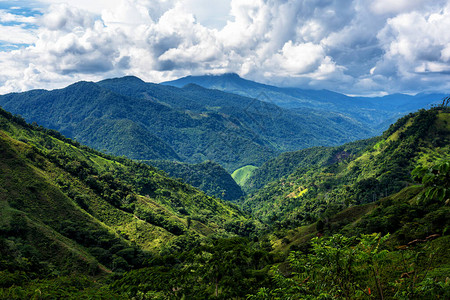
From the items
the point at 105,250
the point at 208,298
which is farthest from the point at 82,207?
the point at 208,298

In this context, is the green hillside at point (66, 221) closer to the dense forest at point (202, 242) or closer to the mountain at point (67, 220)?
the mountain at point (67, 220)

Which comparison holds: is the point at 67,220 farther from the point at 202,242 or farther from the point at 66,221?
the point at 202,242

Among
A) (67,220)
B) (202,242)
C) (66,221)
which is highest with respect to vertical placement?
(66,221)

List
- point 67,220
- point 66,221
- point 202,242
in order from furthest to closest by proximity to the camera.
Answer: point 202,242
point 67,220
point 66,221

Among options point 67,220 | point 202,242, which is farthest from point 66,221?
point 202,242

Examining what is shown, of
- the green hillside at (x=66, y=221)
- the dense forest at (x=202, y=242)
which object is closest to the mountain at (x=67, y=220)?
the green hillside at (x=66, y=221)

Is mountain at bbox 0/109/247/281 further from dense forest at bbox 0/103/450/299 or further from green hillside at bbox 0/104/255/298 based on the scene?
dense forest at bbox 0/103/450/299

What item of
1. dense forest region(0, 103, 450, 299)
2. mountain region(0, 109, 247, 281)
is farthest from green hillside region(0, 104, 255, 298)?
dense forest region(0, 103, 450, 299)

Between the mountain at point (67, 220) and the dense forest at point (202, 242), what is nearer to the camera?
the dense forest at point (202, 242)
